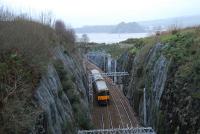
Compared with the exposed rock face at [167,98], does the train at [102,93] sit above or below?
below

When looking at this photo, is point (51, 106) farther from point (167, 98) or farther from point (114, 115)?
point (114, 115)

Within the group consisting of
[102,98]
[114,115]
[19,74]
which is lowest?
[114,115]

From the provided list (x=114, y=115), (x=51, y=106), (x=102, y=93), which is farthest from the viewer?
(x=102, y=93)

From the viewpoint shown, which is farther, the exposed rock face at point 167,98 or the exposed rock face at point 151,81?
the exposed rock face at point 151,81

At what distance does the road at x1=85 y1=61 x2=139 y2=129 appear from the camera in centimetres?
3475

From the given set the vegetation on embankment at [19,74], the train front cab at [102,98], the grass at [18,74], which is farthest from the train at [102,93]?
the vegetation on embankment at [19,74]

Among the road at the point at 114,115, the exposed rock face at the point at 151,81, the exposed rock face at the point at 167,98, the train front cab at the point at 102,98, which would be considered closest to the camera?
the exposed rock face at the point at 167,98

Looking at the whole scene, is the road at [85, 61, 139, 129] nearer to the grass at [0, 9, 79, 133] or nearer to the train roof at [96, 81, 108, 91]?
the train roof at [96, 81, 108, 91]

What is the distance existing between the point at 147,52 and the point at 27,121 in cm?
2833

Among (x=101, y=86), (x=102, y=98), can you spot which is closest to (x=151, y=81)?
(x=101, y=86)

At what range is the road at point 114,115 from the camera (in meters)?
34.8

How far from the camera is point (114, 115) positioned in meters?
38.6

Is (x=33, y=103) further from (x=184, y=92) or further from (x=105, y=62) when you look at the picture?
(x=105, y=62)

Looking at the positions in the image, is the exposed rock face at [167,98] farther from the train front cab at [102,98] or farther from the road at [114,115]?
the train front cab at [102,98]
